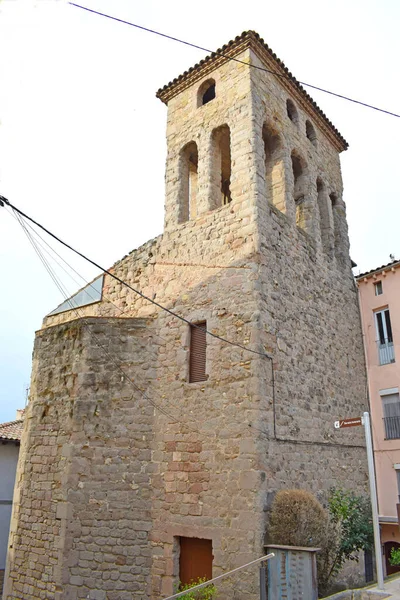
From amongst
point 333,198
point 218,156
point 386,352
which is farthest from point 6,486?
point 333,198

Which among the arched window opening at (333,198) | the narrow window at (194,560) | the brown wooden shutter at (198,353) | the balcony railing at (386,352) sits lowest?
the narrow window at (194,560)

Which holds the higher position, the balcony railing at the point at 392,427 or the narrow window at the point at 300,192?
the narrow window at the point at 300,192

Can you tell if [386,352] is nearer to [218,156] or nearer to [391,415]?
[391,415]

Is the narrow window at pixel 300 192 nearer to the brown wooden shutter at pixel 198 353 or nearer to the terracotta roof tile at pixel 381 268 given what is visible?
the terracotta roof tile at pixel 381 268

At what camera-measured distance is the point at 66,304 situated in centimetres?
1293

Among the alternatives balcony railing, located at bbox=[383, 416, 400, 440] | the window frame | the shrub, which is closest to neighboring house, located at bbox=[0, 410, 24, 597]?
the window frame

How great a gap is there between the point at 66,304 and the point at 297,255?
643 centimetres

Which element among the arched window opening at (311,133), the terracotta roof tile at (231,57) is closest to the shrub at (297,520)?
the terracotta roof tile at (231,57)

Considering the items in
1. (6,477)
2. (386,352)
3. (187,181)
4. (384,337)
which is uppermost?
(187,181)

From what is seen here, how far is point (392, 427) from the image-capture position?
11.7 m

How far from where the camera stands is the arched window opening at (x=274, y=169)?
1098cm

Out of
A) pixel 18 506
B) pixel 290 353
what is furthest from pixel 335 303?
pixel 18 506

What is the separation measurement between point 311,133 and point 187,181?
4.36 metres

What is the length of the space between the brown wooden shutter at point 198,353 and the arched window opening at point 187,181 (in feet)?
9.39
